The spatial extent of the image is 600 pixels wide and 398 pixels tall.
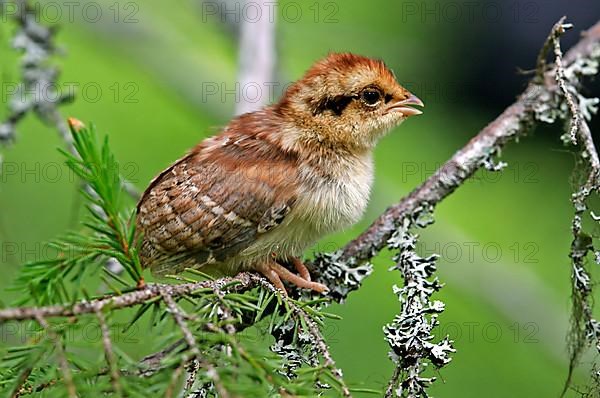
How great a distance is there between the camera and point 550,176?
4242 mm

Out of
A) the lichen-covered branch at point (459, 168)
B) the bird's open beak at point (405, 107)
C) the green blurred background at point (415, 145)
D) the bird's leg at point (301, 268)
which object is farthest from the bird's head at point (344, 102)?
the green blurred background at point (415, 145)

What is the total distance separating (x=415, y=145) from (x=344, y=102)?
279 centimetres

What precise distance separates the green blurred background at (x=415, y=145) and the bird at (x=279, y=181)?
2.95 feet

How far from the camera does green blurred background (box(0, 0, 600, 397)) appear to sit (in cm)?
327

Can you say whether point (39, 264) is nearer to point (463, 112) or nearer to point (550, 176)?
point (550, 176)

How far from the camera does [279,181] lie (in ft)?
6.25

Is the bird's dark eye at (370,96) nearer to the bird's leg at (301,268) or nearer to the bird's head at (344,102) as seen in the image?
the bird's head at (344,102)

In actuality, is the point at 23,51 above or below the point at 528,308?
above

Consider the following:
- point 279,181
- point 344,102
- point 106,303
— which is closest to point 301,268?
point 279,181

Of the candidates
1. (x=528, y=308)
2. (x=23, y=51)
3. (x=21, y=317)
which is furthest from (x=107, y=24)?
(x=21, y=317)

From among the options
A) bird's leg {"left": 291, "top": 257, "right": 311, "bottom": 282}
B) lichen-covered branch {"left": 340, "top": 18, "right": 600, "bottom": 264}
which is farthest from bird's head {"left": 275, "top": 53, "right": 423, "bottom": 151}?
bird's leg {"left": 291, "top": 257, "right": 311, "bottom": 282}

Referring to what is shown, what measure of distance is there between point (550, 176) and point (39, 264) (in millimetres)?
3565

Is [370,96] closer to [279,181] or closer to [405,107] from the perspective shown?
[405,107]

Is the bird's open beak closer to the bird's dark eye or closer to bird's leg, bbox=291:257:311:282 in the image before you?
the bird's dark eye
